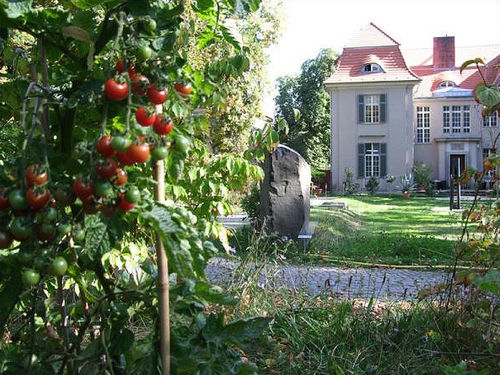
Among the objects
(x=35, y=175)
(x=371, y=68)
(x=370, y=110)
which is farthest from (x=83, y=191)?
(x=371, y=68)

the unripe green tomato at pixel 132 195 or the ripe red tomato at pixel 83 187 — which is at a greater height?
the ripe red tomato at pixel 83 187

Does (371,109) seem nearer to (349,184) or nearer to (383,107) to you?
(383,107)

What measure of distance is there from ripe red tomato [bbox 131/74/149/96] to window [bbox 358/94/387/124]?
102 feet

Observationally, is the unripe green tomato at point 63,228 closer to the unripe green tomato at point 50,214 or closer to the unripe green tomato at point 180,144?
the unripe green tomato at point 50,214

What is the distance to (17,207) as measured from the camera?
1.23 meters

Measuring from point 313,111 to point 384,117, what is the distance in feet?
41.5

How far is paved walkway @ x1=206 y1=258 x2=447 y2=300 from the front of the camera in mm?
→ 4414

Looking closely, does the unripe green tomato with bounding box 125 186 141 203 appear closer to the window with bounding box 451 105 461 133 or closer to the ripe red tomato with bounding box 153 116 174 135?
the ripe red tomato with bounding box 153 116 174 135

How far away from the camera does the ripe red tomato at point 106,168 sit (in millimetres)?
1245

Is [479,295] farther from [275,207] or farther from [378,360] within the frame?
[275,207]

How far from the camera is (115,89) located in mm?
1311

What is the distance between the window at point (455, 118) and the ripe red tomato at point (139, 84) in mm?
36038

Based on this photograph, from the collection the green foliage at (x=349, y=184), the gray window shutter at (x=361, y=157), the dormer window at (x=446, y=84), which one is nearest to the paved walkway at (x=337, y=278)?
the green foliage at (x=349, y=184)

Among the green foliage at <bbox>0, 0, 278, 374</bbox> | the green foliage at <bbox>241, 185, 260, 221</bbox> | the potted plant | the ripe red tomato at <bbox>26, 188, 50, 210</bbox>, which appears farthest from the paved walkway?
the potted plant
